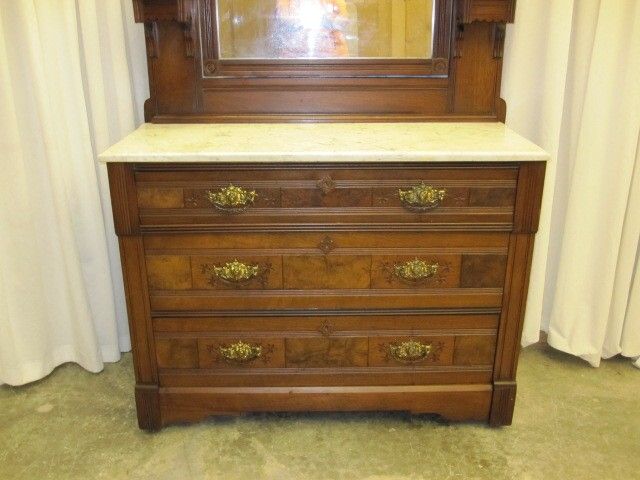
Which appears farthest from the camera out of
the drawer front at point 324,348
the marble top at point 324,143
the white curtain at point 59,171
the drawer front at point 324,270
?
the white curtain at point 59,171

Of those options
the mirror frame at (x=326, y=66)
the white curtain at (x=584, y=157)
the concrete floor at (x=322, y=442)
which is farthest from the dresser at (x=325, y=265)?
the white curtain at (x=584, y=157)

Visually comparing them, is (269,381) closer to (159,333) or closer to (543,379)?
(159,333)

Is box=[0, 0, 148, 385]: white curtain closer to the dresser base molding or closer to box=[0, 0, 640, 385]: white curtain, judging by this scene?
box=[0, 0, 640, 385]: white curtain

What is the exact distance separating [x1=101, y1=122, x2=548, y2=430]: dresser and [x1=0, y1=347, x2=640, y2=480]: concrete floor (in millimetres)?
107

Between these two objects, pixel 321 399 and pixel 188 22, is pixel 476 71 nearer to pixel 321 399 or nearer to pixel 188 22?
pixel 188 22

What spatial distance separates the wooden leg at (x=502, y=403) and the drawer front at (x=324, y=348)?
0.06 metres

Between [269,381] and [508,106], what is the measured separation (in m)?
1.35

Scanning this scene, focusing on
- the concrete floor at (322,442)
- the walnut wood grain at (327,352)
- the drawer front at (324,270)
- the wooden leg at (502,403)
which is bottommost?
the concrete floor at (322,442)

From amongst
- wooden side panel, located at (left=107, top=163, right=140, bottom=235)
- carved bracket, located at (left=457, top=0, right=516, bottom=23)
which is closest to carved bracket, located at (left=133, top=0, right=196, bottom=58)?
wooden side panel, located at (left=107, top=163, right=140, bottom=235)

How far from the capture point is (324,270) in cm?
174

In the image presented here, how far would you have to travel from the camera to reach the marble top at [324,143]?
1589 mm

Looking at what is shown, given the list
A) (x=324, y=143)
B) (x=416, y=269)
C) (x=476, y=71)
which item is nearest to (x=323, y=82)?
(x=324, y=143)

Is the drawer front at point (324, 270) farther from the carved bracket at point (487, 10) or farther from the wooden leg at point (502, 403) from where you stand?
the carved bracket at point (487, 10)

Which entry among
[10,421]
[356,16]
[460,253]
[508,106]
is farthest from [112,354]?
[508,106]
